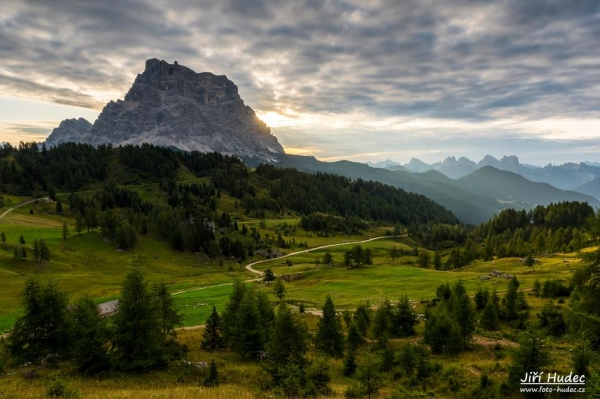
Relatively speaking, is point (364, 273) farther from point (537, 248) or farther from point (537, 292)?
point (537, 248)

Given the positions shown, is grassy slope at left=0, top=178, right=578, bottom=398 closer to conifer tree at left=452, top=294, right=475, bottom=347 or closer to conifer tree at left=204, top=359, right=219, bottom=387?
conifer tree at left=204, top=359, right=219, bottom=387

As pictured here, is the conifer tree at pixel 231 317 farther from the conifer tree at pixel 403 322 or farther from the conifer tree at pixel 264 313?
the conifer tree at pixel 403 322

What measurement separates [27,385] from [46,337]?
6601 mm

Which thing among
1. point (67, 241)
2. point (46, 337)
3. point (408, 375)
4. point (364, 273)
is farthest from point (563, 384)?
point (67, 241)

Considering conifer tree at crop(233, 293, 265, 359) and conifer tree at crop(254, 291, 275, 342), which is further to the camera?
conifer tree at crop(254, 291, 275, 342)

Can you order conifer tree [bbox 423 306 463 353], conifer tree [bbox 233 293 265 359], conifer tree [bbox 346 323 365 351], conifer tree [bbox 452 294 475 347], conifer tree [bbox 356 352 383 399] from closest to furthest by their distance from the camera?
1. conifer tree [bbox 356 352 383 399]
2. conifer tree [bbox 233 293 265 359]
3. conifer tree [bbox 423 306 463 353]
4. conifer tree [bbox 452 294 475 347]
5. conifer tree [bbox 346 323 365 351]

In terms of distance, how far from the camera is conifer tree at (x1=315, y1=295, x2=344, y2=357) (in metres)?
46.9

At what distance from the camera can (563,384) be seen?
25.9m

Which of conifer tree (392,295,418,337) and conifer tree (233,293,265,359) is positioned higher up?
conifer tree (233,293,265,359)

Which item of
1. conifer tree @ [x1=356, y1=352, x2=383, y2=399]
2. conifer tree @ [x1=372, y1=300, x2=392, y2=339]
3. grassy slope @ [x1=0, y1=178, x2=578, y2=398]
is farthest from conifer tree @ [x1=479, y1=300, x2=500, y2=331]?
conifer tree @ [x1=356, y1=352, x2=383, y2=399]

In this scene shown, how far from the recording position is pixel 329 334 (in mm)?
47344

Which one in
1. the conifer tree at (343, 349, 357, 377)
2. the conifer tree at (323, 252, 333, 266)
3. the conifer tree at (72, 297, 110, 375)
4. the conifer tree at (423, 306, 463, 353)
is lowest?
the conifer tree at (323, 252, 333, 266)

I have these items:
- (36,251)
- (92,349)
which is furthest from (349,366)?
(36,251)

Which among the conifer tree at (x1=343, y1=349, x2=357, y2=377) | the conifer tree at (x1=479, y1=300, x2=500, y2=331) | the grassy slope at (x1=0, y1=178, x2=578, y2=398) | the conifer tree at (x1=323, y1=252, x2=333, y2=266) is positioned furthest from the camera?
the conifer tree at (x1=323, y1=252, x2=333, y2=266)
